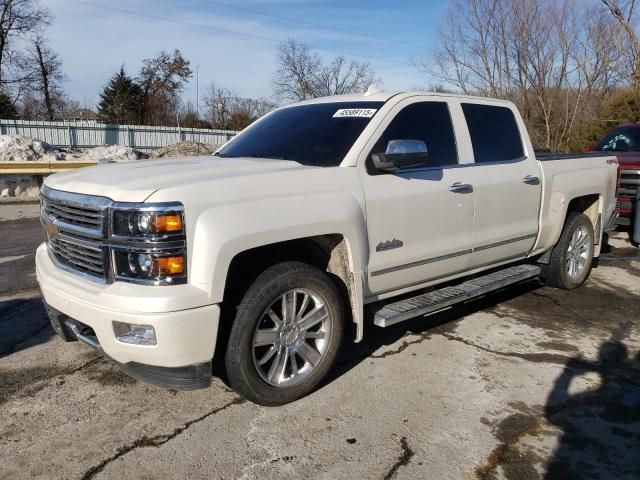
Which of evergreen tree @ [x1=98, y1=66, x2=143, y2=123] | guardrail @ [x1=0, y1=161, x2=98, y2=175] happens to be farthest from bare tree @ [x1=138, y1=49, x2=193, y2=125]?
guardrail @ [x1=0, y1=161, x2=98, y2=175]

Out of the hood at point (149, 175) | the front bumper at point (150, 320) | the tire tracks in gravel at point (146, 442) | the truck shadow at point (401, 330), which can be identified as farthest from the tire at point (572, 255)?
the front bumper at point (150, 320)

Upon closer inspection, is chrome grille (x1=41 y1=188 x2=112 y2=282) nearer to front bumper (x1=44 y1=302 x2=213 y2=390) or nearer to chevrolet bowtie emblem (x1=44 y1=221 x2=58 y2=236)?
chevrolet bowtie emblem (x1=44 y1=221 x2=58 y2=236)

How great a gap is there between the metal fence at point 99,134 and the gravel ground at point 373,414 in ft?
87.3

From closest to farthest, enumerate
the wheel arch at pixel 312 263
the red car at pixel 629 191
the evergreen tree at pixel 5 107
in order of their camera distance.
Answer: the wheel arch at pixel 312 263 < the red car at pixel 629 191 < the evergreen tree at pixel 5 107

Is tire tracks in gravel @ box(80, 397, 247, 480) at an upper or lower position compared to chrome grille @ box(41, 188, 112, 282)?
lower

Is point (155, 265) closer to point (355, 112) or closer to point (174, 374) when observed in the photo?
point (174, 374)

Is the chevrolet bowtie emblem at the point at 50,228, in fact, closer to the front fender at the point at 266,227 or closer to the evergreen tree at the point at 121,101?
the front fender at the point at 266,227

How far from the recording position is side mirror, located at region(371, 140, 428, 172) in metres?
3.80

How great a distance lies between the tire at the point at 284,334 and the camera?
10.9ft

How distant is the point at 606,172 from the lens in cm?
646

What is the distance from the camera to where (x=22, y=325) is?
4.95 meters

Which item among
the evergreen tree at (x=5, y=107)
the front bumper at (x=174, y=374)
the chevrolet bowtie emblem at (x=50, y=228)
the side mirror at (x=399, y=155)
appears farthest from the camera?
the evergreen tree at (x=5, y=107)

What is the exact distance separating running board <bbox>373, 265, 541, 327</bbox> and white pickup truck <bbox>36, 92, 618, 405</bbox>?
21mm

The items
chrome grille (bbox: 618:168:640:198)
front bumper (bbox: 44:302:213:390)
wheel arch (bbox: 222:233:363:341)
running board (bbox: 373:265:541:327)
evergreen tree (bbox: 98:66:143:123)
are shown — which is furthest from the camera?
evergreen tree (bbox: 98:66:143:123)
